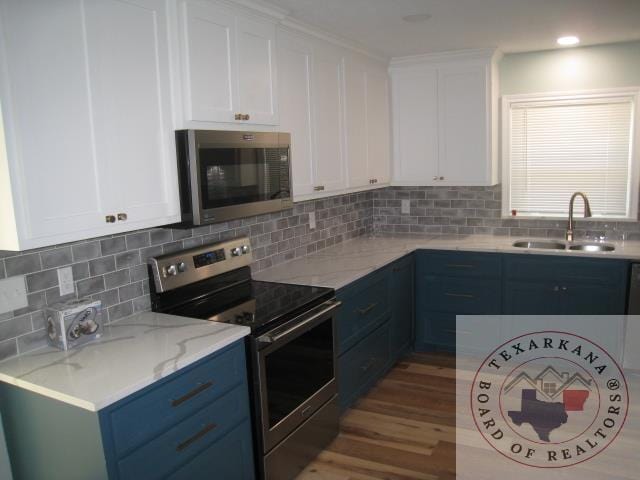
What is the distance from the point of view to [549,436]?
2.97m

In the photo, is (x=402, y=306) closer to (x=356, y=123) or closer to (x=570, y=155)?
(x=356, y=123)

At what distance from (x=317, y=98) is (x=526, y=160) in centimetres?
193

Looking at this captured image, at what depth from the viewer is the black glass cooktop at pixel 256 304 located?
2.40 meters

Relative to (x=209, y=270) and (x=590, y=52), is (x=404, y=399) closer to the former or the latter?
(x=209, y=270)

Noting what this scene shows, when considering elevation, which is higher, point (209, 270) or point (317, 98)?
point (317, 98)

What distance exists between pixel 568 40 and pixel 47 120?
336 centimetres

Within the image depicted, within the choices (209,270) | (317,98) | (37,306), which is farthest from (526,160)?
(37,306)

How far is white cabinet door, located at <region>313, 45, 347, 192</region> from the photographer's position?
331cm

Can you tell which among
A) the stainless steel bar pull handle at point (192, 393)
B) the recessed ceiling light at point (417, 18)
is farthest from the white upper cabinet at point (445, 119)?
the stainless steel bar pull handle at point (192, 393)

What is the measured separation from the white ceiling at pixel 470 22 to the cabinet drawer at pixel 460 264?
1473 mm

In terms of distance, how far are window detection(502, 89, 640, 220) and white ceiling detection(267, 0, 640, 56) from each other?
0.45 metres

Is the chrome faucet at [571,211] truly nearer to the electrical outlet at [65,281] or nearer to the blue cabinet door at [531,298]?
the blue cabinet door at [531,298]

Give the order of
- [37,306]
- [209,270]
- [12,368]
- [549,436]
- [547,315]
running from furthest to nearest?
[547,315], [549,436], [209,270], [37,306], [12,368]

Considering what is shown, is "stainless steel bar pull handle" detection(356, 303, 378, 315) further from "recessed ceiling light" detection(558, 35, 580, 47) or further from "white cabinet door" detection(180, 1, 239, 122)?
"recessed ceiling light" detection(558, 35, 580, 47)
